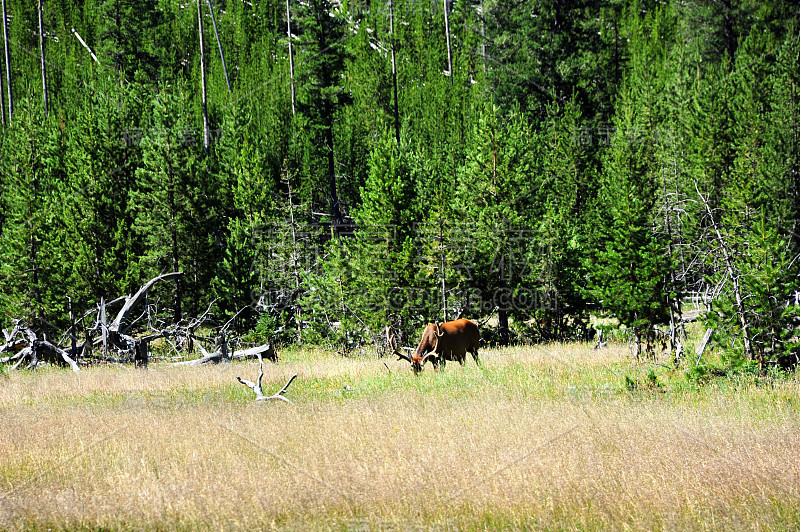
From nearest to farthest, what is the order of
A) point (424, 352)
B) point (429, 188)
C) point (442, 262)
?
point (424, 352) → point (442, 262) → point (429, 188)

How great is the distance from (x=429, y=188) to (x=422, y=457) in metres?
19.1

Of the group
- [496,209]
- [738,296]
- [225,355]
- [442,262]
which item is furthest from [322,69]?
[738,296]

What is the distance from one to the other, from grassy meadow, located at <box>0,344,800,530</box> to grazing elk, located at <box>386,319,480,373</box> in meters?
1.93

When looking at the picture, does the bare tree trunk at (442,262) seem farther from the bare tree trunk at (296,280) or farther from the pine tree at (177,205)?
the pine tree at (177,205)

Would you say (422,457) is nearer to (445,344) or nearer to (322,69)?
(445,344)

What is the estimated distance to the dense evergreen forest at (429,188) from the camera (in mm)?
24047

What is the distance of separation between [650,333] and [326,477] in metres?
12.8

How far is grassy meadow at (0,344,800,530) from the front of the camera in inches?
255

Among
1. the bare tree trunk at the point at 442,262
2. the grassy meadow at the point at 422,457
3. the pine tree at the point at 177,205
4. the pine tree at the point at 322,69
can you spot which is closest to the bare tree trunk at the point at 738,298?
the grassy meadow at the point at 422,457

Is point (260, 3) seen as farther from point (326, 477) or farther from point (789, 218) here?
point (326, 477)

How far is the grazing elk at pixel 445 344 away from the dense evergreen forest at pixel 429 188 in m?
4.20

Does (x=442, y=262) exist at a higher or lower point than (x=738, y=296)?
lower

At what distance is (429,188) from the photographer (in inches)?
1041

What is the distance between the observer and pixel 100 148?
94.7ft
